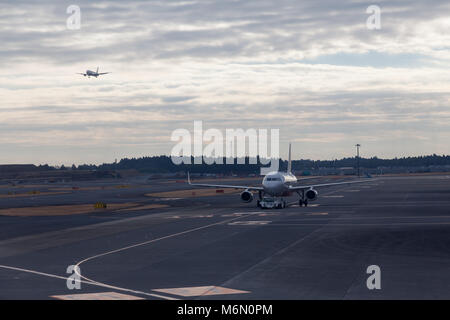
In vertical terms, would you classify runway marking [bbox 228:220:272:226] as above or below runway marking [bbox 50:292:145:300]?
below

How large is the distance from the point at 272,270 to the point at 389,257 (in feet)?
20.7

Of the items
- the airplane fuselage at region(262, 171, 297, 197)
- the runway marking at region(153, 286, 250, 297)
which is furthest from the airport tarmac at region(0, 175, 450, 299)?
the airplane fuselage at region(262, 171, 297, 197)

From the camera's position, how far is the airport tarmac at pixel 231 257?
22.1 metres

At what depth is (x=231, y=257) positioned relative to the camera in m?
30.5

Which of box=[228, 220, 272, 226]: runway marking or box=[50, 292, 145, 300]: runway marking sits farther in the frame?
box=[228, 220, 272, 226]: runway marking

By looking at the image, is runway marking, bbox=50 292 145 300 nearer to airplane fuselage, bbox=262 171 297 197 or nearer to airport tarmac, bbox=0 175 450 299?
airport tarmac, bbox=0 175 450 299

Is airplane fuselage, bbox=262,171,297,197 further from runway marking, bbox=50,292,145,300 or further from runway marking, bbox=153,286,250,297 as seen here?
runway marking, bbox=50,292,145,300

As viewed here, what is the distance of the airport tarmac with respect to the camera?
2206cm

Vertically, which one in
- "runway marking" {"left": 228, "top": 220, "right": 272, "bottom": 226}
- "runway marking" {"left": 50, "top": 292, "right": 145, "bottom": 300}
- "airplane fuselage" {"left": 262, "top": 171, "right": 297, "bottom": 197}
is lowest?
"runway marking" {"left": 228, "top": 220, "right": 272, "bottom": 226}

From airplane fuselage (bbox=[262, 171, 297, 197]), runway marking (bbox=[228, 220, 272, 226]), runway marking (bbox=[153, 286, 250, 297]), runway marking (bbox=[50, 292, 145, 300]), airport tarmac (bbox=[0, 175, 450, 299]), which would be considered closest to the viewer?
runway marking (bbox=[50, 292, 145, 300])

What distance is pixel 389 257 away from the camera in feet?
96.0

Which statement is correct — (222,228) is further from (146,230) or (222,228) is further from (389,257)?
(389,257)

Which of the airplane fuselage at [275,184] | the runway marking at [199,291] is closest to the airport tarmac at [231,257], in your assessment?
the runway marking at [199,291]

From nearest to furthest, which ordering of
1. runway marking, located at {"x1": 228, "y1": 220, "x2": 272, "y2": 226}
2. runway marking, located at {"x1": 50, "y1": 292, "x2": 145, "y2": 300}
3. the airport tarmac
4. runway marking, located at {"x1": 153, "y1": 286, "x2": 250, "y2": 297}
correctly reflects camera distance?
runway marking, located at {"x1": 50, "y1": 292, "x2": 145, "y2": 300}
runway marking, located at {"x1": 153, "y1": 286, "x2": 250, "y2": 297}
the airport tarmac
runway marking, located at {"x1": 228, "y1": 220, "x2": 272, "y2": 226}
